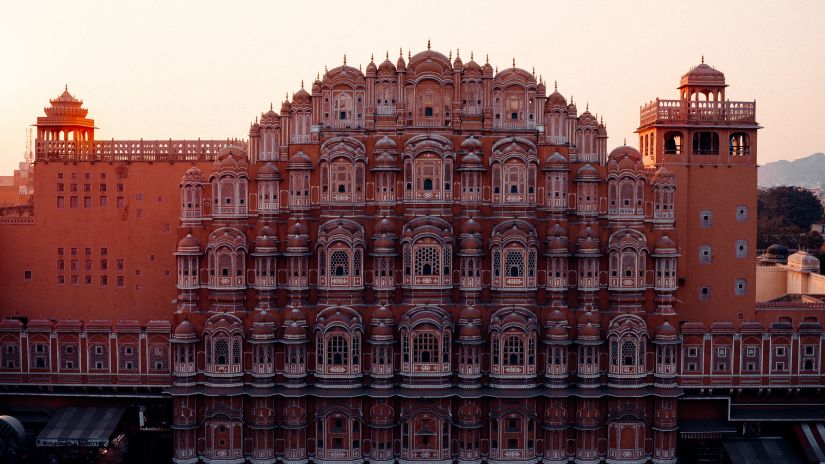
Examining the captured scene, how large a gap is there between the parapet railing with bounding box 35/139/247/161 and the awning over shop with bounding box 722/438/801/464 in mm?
29787

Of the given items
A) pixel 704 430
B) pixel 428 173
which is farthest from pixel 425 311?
pixel 704 430

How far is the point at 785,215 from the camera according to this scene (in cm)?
9712

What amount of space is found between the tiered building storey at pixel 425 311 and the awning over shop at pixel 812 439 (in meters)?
1.75

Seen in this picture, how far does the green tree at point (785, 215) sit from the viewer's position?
8725cm

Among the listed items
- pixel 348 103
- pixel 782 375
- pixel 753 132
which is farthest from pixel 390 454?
pixel 753 132

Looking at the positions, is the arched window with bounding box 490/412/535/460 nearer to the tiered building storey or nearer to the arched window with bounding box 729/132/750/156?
the tiered building storey

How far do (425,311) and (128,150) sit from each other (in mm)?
20043

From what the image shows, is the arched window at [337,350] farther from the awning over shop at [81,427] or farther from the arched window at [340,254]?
the awning over shop at [81,427]

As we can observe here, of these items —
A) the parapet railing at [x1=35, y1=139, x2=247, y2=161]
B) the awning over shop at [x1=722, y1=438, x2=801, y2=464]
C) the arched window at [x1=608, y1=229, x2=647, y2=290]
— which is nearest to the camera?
the arched window at [x1=608, y1=229, x2=647, y2=290]

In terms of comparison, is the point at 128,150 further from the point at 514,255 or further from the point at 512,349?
the point at 512,349

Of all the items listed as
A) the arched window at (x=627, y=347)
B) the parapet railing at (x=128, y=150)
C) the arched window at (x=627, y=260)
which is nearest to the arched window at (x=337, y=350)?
the arched window at (x=627, y=347)

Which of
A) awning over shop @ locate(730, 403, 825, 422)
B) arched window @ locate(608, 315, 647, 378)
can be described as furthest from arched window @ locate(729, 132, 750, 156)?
awning over shop @ locate(730, 403, 825, 422)

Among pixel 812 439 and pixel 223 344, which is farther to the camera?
pixel 812 439

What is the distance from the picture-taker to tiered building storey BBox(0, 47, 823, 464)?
41781 mm
